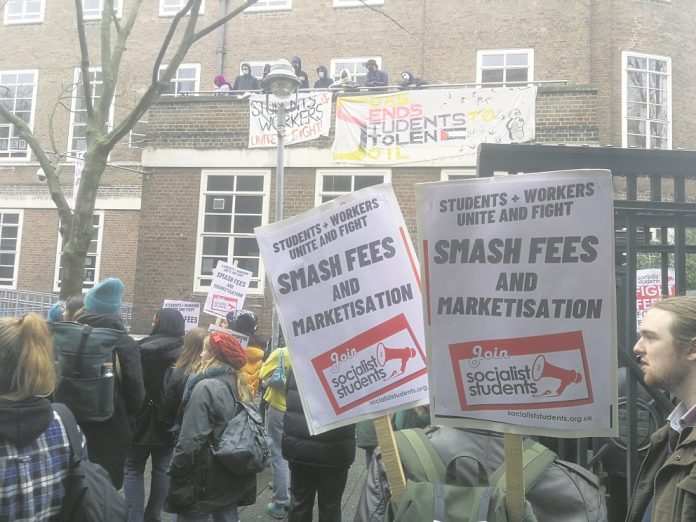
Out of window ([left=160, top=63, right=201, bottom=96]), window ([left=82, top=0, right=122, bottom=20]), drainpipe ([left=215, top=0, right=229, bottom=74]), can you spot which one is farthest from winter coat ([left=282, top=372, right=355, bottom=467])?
window ([left=82, top=0, right=122, bottom=20])

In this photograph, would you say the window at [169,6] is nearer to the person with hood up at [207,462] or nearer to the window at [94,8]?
the window at [94,8]

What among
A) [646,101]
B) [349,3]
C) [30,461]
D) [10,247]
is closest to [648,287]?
[30,461]

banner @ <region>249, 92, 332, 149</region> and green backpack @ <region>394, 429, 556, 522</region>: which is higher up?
banner @ <region>249, 92, 332, 149</region>

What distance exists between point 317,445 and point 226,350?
854 millimetres

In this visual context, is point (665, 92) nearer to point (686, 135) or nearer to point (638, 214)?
point (686, 135)

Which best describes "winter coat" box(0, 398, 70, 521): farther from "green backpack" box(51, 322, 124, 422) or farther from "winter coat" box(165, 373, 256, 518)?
"green backpack" box(51, 322, 124, 422)

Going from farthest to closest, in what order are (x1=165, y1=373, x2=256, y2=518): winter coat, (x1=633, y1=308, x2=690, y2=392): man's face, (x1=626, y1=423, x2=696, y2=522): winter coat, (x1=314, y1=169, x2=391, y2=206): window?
(x1=314, y1=169, x2=391, y2=206): window → (x1=165, y1=373, x2=256, y2=518): winter coat → (x1=633, y1=308, x2=690, y2=392): man's face → (x1=626, y1=423, x2=696, y2=522): winter coat

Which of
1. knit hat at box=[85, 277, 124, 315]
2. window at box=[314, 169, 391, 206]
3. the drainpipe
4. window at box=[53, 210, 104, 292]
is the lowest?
knit hat at box=[85, 277, 124, 315]

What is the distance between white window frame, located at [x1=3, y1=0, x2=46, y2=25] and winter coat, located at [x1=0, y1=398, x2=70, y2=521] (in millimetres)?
22955

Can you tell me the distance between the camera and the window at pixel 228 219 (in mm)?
13344

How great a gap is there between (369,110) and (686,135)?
10.5 meters

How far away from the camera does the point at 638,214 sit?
9.96 feet

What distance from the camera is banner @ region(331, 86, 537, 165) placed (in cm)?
1133

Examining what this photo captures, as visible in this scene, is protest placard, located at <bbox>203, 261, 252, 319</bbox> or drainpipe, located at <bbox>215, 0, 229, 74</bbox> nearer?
protest placard, located at <bbox>203, 261, 252, 319</bbox>
